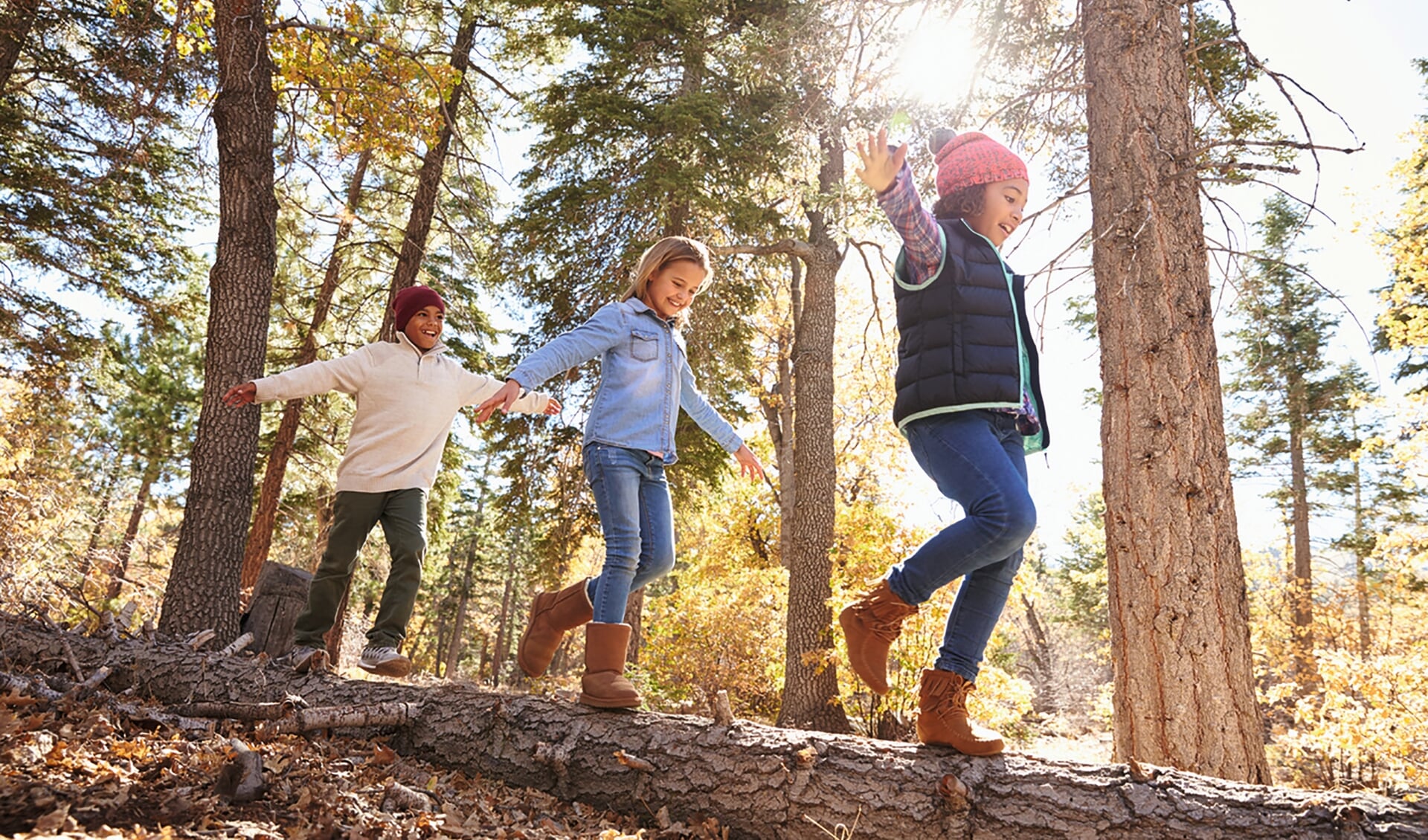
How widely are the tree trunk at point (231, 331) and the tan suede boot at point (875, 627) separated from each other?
3775 mm

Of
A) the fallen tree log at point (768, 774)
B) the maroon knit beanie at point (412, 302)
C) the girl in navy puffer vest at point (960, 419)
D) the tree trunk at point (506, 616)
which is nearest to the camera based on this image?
the fallen tree log at point (768, 774)

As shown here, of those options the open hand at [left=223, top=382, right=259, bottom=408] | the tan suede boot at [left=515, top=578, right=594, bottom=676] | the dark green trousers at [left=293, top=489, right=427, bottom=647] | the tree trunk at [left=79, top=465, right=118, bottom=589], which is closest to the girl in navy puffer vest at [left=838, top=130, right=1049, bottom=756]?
the tan suede boot at [left=515, top=578, right=594, bottom=676]

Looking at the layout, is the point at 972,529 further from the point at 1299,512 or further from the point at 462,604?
the point at 462,604

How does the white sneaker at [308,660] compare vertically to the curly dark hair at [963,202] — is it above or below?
below

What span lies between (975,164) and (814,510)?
21.1 ft

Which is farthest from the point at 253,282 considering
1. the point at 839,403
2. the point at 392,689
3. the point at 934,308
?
the point at 839,403

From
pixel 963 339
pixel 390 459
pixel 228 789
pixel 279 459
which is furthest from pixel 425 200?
pixel 228 789

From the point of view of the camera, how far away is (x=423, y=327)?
4438mm

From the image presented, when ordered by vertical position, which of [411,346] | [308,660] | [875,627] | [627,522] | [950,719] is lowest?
[308,660]

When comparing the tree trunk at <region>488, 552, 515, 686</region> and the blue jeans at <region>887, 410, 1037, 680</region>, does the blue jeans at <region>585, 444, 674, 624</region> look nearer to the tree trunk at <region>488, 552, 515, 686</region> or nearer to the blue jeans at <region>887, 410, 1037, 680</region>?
the blue jeans at <region>887, 410, 1037, 680</region>

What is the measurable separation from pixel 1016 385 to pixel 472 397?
3.13 metres

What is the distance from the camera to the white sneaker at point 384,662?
3992 millimetres

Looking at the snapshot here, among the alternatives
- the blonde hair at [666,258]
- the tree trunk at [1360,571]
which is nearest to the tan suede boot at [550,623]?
the blonde hair at [666,258]

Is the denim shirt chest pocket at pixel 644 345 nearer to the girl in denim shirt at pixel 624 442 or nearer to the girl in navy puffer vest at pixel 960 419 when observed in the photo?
the girl in denim shirt at pixel 624 442
